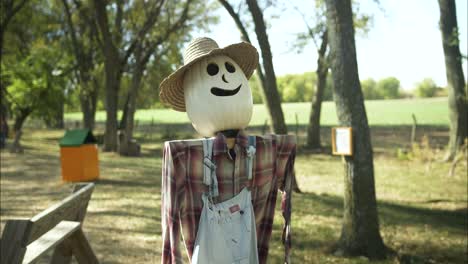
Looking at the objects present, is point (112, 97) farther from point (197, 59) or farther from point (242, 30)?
point (197, 59)

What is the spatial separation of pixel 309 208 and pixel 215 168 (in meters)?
5.46

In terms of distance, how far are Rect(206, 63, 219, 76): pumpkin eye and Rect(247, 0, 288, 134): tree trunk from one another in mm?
5601

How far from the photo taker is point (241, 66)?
2686 mm

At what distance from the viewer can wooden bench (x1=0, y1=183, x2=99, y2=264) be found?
2.23 meters

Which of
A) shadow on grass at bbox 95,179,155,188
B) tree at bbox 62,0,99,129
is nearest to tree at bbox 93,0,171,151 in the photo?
tree at bbox 62,0,99,129

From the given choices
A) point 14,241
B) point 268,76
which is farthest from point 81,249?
point 268,76

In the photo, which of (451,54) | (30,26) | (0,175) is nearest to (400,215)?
(451,54)

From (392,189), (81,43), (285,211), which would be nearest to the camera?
(285,211)

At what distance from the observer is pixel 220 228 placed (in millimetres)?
2246

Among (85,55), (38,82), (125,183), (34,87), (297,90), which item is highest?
(85,55)

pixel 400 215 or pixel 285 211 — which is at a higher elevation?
pixel 285 211

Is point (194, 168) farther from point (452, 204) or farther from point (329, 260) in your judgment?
point (452, 204)

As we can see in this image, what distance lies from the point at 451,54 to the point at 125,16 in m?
14.9

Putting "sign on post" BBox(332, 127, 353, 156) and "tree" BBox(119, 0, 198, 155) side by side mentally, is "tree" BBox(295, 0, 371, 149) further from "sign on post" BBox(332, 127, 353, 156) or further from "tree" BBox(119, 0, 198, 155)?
"sign on post" BBox(332, 127, 353, 156)
